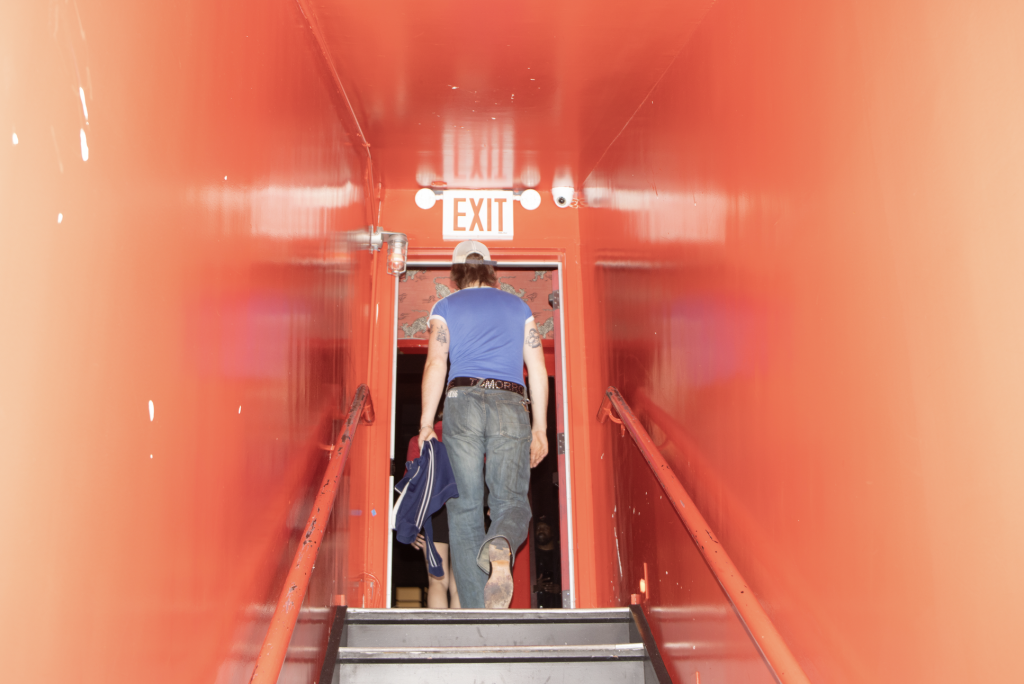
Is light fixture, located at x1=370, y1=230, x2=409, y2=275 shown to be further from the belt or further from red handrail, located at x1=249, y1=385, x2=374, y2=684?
red handrail, located at x1=249, y1=385, x2=374, y2=684

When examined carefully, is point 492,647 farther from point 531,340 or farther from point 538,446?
point 531,340

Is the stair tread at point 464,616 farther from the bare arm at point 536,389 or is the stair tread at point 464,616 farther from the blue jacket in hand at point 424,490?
the bare arm at point 536,389

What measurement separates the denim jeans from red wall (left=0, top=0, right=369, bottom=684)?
3.90ft

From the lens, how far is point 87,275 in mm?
1199

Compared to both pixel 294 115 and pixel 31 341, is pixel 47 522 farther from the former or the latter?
pixel 294 115

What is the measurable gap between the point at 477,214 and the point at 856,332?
3.65 metres

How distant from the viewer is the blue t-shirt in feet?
12.2

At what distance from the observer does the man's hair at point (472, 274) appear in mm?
4023

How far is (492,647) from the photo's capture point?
2.83m

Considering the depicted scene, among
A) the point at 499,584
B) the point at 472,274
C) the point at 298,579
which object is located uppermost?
the point at 472,274

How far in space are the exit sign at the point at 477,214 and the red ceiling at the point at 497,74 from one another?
29 cm

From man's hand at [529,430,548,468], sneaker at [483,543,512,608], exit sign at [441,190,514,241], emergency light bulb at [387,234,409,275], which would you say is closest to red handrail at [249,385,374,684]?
sneaker at [483,543,512,608]

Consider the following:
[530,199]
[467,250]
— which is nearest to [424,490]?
[467,250]

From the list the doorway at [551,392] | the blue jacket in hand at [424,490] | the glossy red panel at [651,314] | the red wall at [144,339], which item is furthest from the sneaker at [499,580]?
the doorway at [551,392]
